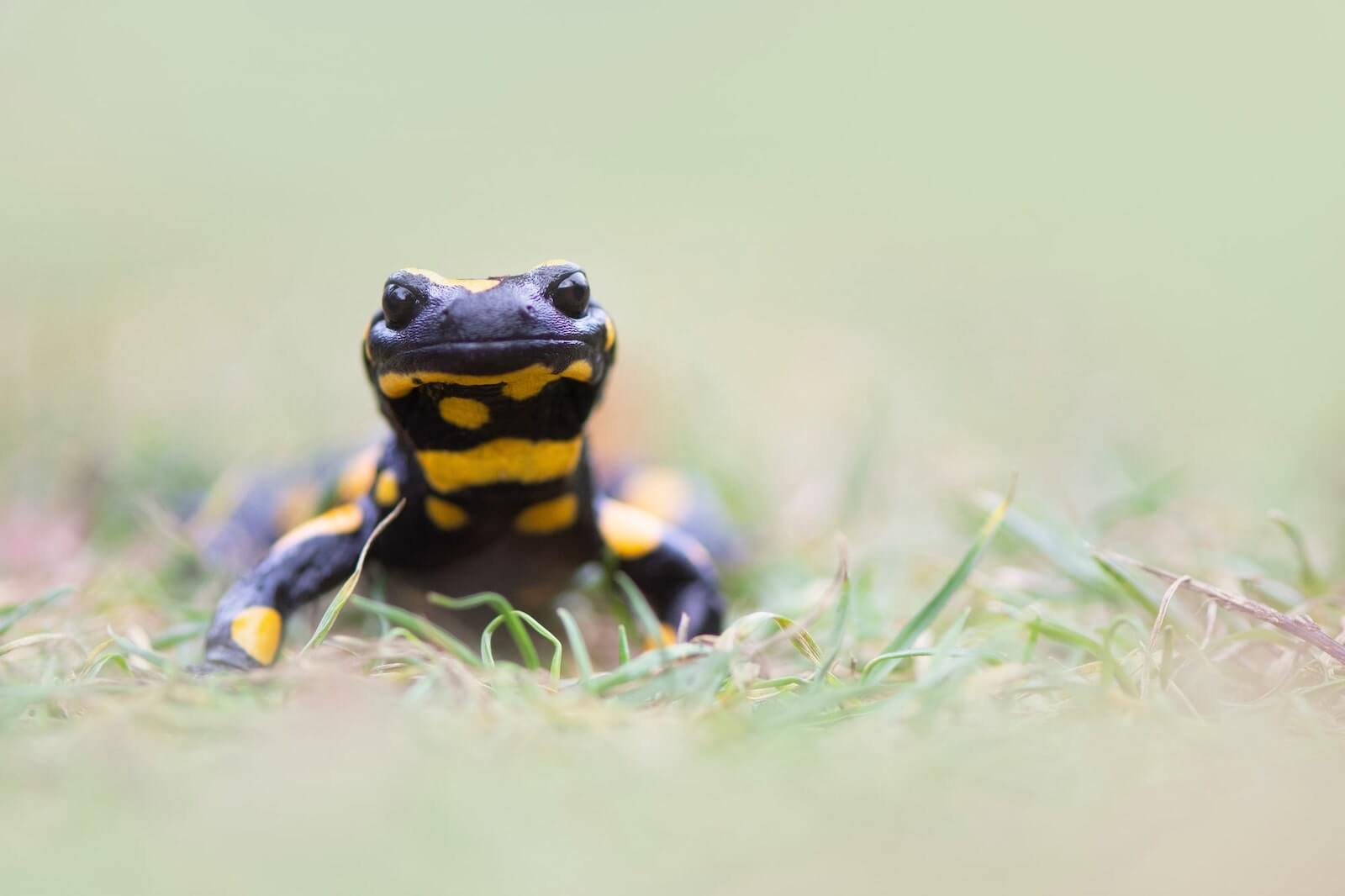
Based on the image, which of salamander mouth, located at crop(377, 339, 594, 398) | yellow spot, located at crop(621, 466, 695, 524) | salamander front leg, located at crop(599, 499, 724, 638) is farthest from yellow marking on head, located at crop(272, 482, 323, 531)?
salamander mouth, located at crop(377, 339, 594, 398)

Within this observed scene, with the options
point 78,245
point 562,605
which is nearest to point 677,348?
point 562,605

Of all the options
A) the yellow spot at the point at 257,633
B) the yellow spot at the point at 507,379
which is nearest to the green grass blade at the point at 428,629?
the yellow spot at the point at 257,633

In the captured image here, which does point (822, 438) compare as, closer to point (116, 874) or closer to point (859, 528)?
point (859, 528)

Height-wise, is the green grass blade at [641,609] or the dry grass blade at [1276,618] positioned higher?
the dry grass blade at [1276,618]

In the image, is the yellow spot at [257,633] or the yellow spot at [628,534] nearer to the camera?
the yellow spot at [257,633]

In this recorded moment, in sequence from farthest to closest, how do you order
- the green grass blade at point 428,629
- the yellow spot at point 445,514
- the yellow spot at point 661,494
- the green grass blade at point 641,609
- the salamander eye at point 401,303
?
the yellow spot at point 661,494
the yellow spot at point 445,514
the green grass blade at point 641,609
the salamander eye at point 401,303
the green grass blade at point 428,629

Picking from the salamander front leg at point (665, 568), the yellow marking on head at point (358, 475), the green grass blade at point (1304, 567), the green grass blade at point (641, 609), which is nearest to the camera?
the green grass blade at point (641, 609)

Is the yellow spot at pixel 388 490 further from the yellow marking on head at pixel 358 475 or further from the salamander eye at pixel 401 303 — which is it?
the salamander eye at pixel 401 303

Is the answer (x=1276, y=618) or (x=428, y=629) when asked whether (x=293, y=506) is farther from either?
(x=1276, y=618)
